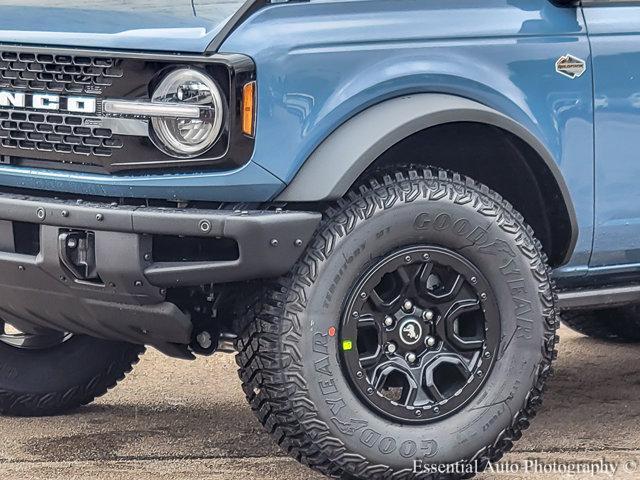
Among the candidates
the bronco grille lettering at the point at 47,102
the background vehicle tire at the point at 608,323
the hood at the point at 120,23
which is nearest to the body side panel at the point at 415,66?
the hood at the point at 120,23

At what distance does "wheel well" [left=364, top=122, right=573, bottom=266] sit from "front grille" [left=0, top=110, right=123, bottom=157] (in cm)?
75

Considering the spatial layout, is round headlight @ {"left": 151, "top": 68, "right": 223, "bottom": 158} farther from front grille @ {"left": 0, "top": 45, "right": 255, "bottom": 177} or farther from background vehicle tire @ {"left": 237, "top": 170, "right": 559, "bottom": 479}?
background vehicle tire @ {"left": 237, "top": 170, "right": 559, "bottom": 479}

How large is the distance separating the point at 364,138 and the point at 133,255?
66cm

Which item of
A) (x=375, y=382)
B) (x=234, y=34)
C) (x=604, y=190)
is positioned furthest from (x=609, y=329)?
(x=234, y=34)

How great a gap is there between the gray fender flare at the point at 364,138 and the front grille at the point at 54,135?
19.2 inches

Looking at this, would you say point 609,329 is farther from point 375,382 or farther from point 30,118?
point 30,118

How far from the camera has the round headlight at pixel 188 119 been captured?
3.82 metres

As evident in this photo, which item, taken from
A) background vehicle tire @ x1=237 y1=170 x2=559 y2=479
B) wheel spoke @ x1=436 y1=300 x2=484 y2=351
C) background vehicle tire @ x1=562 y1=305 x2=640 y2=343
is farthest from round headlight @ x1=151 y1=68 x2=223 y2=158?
background vehicle tire @ x1=562 y1=305 x2=640 y2=343

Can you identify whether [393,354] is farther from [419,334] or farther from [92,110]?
[92,110]

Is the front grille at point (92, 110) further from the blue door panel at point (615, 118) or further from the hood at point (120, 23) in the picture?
the blue door panel at point (615, 118)

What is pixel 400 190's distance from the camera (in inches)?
160

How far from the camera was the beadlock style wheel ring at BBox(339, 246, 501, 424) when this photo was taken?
4.05 m

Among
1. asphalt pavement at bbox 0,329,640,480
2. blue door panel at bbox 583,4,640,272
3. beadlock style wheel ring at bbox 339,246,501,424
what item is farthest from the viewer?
asphalt pavement at bbox 0,329,640,480

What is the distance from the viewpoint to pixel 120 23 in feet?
12.8
